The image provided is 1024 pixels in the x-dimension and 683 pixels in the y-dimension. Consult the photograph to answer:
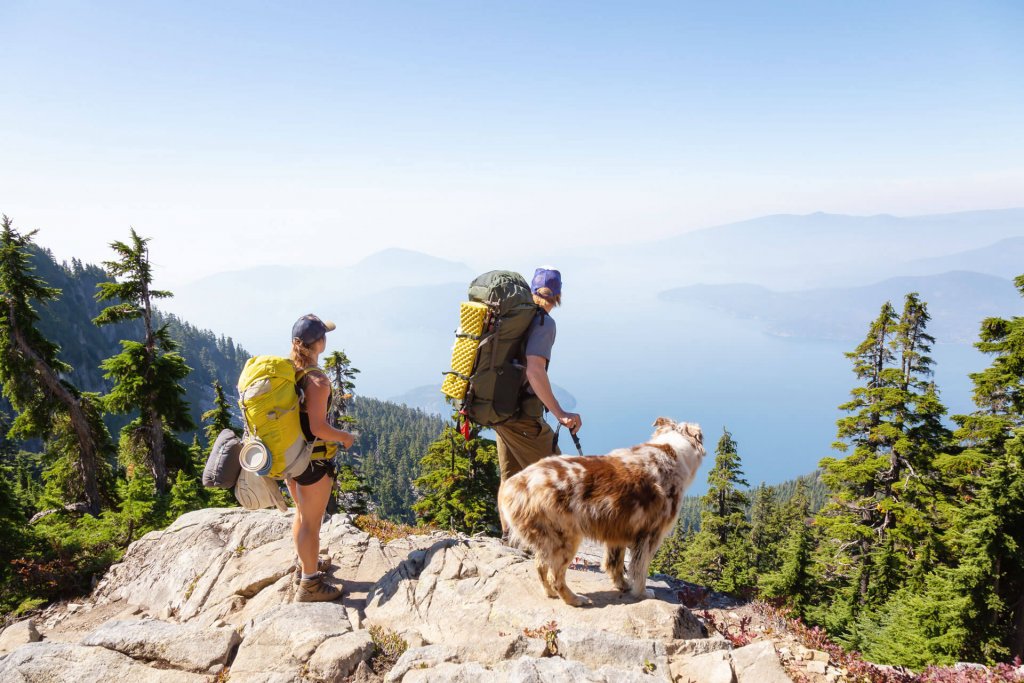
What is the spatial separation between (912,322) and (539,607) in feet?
72.3

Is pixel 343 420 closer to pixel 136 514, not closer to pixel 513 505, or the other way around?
pixel 136 514

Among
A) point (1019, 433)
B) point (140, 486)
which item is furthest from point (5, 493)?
point (1019, 433)

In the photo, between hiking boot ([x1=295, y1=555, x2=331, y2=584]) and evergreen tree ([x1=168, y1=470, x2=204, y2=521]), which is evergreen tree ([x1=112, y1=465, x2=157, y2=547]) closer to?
evergreen tree ([x1=168, y1=470, x2=204, y2=521])

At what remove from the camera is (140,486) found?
12422 mm

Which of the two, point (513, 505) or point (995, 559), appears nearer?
point (513, 505)

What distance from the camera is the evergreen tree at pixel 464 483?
2028cm

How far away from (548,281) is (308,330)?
2917 mm

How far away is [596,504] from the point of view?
520 cm

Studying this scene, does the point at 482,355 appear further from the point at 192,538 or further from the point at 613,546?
the point at 192,538

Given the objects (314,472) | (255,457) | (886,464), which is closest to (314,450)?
(314,472)

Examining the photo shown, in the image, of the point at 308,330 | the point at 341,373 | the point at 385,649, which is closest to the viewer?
the point at 385,649

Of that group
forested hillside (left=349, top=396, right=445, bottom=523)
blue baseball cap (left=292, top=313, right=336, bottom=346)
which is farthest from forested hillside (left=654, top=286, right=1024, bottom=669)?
forested hillside (left=349, top=396, right=445, bottom=523)

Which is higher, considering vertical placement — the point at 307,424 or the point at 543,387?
the point at 543,387

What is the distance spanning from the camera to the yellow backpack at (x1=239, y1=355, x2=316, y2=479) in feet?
17.0
